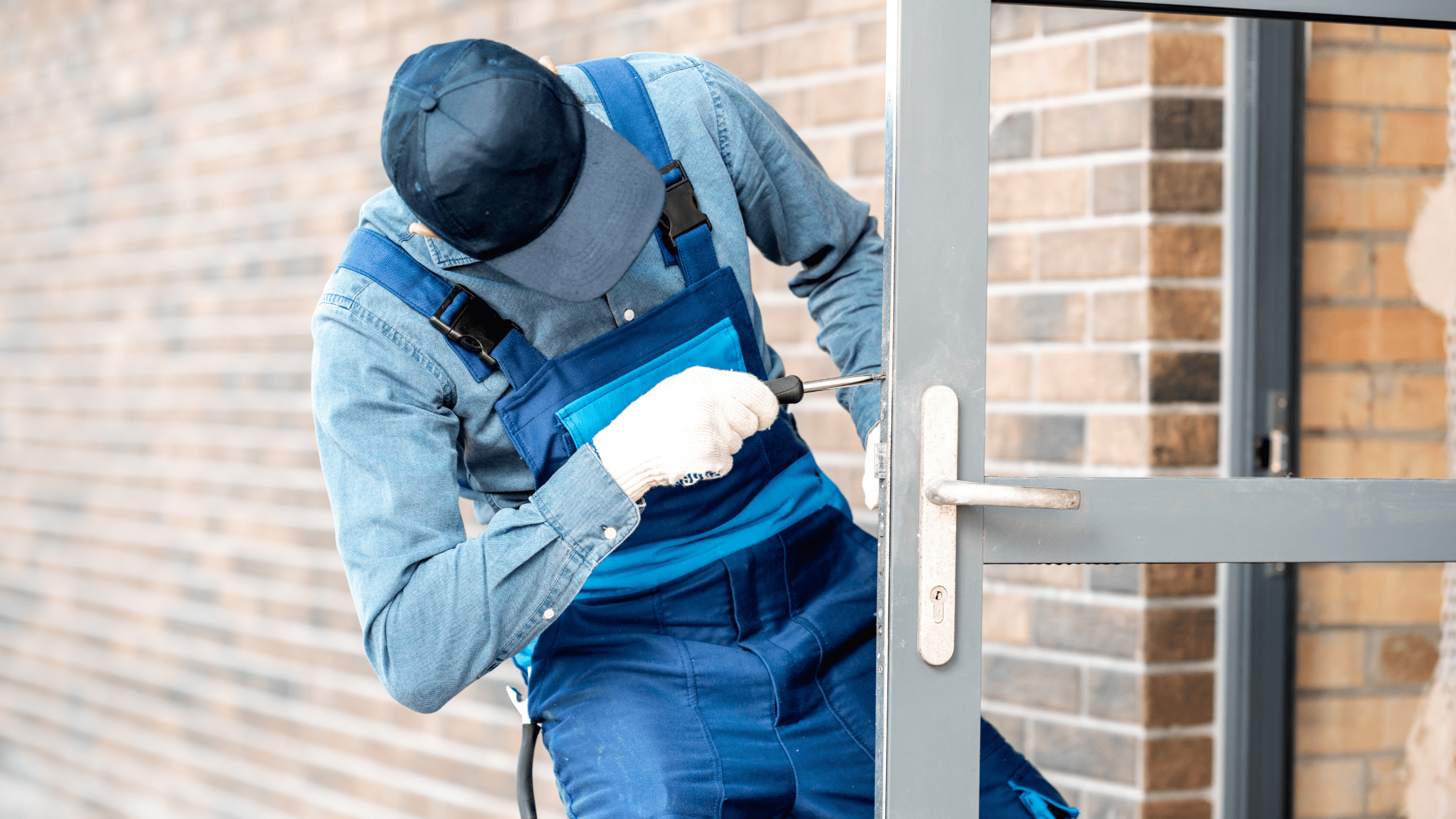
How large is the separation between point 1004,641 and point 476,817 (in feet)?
4.84

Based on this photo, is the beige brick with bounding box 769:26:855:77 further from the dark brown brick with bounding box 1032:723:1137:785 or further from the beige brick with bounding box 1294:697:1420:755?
the beige brick with bounding box 1294:697:1420:755

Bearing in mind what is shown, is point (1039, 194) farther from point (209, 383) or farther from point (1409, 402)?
point (209, 383)

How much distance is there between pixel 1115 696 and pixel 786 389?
0.94 m

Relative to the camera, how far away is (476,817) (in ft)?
9.53

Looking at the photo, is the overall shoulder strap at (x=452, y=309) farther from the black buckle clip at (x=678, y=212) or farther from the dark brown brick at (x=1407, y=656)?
the dark brown brick at (x=1407, y=656)

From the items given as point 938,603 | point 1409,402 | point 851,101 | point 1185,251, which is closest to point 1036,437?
point 1185,251

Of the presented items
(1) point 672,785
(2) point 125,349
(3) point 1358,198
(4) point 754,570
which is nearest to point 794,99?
(3) point 1358,198

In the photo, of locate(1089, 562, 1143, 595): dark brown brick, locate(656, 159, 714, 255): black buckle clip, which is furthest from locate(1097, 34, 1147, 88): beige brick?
locate(656, 159, 714, 255): black buckle clip

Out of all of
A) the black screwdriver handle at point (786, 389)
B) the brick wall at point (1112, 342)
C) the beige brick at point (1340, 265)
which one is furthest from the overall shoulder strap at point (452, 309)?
the beige brick at point (1340, 265)

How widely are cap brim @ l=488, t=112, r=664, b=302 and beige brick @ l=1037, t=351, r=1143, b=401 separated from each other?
2.92ft

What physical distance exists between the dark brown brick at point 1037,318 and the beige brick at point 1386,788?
2.73 ft

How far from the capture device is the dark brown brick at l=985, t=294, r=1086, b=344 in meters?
1.91

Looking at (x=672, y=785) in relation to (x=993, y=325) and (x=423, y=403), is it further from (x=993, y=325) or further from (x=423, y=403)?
(x=993, y=325)

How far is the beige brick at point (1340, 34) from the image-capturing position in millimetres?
1914
